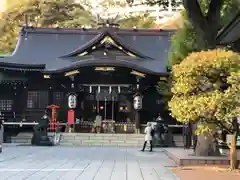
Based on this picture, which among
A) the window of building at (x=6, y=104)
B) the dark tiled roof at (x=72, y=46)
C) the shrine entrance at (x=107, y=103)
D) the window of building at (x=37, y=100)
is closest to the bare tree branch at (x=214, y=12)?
the dark tiled roof at (x=72, y=46)

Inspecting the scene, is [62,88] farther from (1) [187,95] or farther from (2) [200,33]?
(1) [187,95]

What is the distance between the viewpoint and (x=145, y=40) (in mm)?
34625

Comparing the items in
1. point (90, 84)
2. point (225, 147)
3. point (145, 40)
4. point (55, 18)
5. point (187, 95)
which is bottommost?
point (225, 147)

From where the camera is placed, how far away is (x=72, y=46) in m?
33.5

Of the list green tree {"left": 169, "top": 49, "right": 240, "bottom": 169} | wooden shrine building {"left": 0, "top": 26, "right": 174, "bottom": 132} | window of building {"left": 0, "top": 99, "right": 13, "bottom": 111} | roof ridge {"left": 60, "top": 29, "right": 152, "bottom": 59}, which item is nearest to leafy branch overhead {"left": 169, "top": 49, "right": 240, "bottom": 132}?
green tree {"left": 169, "top": 49, "right": 240, "bottom": 169}

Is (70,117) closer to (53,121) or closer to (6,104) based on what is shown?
(53,121)

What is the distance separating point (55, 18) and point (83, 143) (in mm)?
25417

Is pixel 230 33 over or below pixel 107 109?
over

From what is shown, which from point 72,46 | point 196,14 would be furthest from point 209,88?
point 72,46

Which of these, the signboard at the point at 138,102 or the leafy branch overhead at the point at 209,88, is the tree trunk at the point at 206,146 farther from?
the signboard at the point at 138,102

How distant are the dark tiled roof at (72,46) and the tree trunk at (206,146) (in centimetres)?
1310

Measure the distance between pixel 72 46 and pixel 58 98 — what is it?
18.1ft

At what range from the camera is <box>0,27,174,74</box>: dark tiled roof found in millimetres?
29875

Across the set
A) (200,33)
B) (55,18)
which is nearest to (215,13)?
(200,33)
